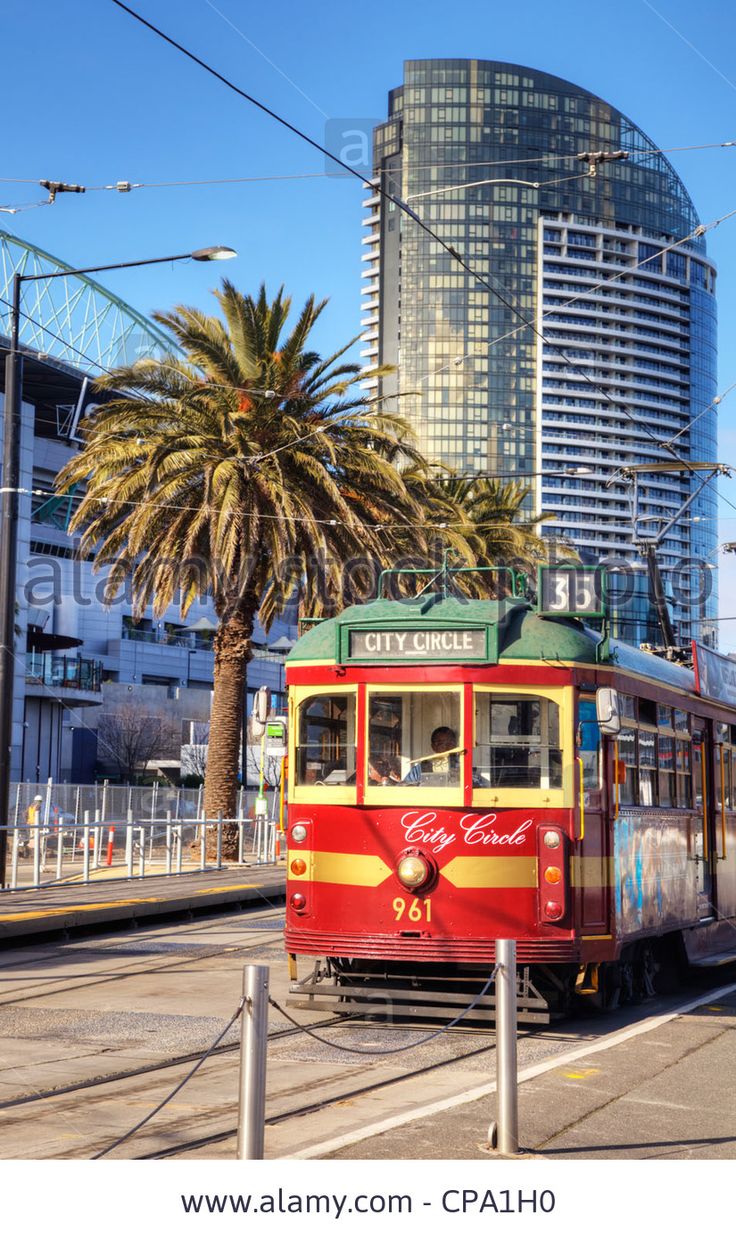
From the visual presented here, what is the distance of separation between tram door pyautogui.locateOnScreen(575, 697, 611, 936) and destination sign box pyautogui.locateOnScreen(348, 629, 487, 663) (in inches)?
37.9

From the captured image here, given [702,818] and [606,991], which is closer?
[606,991]

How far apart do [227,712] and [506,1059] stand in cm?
2256

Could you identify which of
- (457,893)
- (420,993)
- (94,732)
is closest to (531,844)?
(457,893)

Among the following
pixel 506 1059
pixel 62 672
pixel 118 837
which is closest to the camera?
pixel 506 1059

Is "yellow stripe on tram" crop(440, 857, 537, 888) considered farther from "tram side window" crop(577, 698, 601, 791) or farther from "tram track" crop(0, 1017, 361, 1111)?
"tram track" crop(0, 1017, 361, 1111)

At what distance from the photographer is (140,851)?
25.5 metres

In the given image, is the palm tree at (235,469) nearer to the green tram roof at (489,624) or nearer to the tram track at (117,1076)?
the green tram roof at (489,624)

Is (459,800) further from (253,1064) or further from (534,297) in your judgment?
(534,297)

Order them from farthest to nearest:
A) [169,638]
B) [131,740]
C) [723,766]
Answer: [169,638]
[131,740]
[723,766]

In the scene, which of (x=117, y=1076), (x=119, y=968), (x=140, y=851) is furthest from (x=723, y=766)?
(x=140, y=851)

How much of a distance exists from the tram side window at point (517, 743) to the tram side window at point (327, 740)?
1058 millimetres

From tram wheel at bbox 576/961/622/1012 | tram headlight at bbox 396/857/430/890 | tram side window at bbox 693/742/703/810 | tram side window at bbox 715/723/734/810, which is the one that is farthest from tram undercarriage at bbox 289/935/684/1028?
tram side window at bbox 715/723/734/810

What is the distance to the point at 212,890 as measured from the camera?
915 inches
